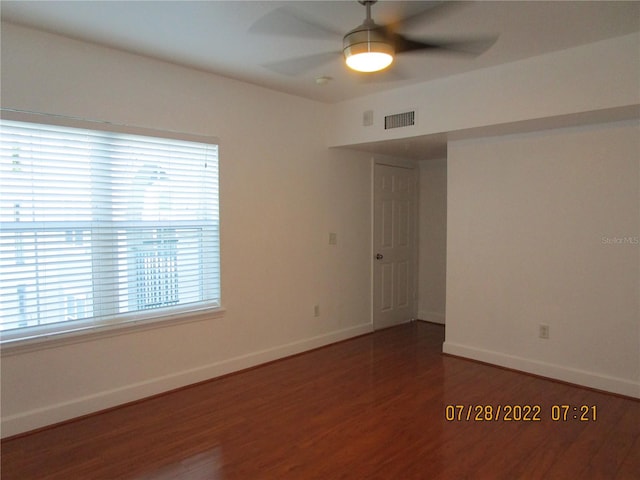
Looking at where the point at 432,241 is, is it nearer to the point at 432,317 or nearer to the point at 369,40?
the point at 432,317

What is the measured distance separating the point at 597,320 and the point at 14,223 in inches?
171

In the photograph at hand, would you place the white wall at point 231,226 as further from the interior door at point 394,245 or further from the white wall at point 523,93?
the white wall at point 523,93

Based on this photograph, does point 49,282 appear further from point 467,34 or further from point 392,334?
point 392,334

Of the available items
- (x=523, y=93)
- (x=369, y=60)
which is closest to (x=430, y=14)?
(x=369, y=60)

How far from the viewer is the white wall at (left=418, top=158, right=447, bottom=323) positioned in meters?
5.69

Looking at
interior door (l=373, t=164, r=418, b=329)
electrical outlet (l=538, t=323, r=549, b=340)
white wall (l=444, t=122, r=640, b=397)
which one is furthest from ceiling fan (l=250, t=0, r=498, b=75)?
interior door (l=373, t=164, r=418, b=329)

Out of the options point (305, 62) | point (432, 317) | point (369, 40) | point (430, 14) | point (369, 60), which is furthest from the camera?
point (432, 317)

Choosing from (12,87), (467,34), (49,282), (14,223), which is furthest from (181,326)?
(467,34)

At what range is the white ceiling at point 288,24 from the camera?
2.48 metres

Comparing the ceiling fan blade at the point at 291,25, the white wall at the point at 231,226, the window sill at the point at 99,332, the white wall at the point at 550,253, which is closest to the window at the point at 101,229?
the window sill at the point at 99,332

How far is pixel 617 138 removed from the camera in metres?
3.37

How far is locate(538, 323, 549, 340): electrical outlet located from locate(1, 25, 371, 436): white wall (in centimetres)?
201

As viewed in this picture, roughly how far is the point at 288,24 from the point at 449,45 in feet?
3.22

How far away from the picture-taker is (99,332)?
3129 mm
